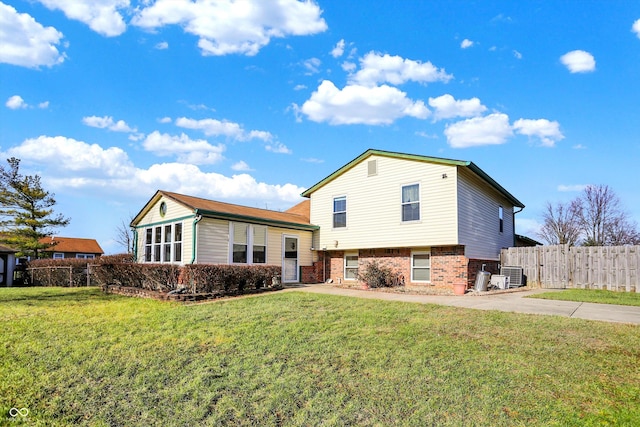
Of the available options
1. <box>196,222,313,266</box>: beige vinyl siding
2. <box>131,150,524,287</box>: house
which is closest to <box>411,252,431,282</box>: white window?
<box>131,150,524,287</box>: house

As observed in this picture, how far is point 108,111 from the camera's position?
13.6m

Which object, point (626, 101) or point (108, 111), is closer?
point (108, 111)

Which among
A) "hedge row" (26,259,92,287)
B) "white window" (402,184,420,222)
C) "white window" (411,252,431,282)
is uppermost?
"white window" (402,184,420,222)

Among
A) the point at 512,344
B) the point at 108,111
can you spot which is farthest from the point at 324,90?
the point at 512,344

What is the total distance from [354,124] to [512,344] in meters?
13.8

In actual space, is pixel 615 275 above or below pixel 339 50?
below

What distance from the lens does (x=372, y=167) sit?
16.2 m

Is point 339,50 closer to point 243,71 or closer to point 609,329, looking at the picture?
point 243,71

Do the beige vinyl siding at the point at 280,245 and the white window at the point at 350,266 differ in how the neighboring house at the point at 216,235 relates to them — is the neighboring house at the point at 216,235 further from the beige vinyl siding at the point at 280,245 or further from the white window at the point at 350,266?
the white window at the point at 350,266

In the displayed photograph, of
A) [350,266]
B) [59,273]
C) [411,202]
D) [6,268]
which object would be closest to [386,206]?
[411,202]

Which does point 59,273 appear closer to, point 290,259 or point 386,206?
point 290,259

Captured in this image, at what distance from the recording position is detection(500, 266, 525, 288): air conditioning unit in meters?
16.0

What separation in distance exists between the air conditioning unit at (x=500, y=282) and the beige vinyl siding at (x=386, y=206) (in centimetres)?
358

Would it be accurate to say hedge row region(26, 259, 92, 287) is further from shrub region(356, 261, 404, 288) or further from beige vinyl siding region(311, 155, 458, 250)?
shrub region(356, 261, 404, 288)
